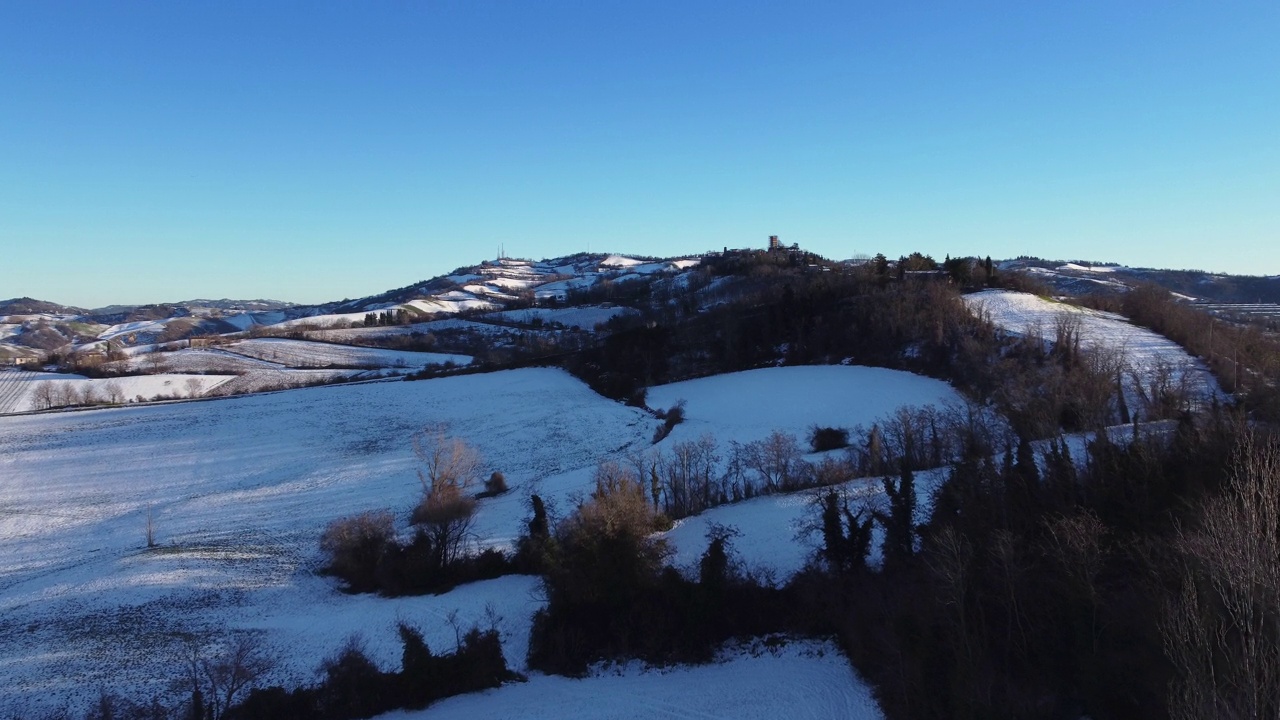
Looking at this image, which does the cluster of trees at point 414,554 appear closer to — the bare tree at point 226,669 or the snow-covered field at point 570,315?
the bare tree at point 226,669

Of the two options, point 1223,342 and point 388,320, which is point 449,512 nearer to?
point 1223,342

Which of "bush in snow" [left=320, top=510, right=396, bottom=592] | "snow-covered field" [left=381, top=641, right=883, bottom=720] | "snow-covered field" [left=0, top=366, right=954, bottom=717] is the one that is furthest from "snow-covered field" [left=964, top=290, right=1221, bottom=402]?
"bush in snow" [left=320, top=510, right=396, bottom=592]

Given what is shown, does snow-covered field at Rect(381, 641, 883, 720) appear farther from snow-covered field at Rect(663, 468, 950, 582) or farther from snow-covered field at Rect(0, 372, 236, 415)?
snow-covered field at Rect(0, 372, 236, 415)

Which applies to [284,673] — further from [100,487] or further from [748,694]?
[100,487]

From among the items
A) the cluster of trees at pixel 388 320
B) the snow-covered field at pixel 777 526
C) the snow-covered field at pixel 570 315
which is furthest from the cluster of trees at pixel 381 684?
the cluster of trees at pixel 388 320

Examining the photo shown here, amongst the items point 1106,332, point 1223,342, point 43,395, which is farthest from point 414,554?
point 43,395
